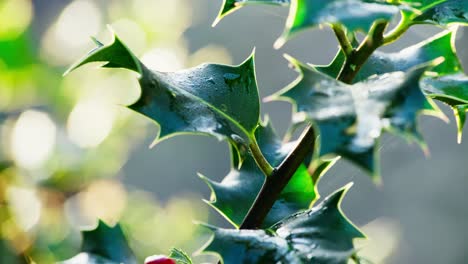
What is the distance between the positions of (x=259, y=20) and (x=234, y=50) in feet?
A: 1.27

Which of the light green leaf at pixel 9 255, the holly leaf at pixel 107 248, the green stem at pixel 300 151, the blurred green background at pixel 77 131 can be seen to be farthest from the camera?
the blurred green background at pixel 77 131

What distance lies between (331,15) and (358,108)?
53mm

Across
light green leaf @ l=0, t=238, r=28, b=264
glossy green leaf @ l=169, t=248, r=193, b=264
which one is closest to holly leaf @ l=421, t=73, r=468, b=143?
glossy green leaf @ l=169, t=248, r=193, b=264

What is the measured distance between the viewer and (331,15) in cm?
38

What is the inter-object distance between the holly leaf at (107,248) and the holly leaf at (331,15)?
0.94ft

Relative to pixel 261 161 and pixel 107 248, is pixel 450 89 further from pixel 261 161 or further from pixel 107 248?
pixel 107 248

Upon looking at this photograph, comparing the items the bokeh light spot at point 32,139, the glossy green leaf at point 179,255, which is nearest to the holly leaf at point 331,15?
the glossy green leaf at point 179,255

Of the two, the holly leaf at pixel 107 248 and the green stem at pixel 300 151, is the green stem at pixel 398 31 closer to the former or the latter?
the green stem at pixel 300 151

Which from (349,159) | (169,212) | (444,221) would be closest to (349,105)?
(349,159)

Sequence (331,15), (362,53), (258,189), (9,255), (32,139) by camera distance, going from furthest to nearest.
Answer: (32,139) → (9,255) → (258,189) → (362,53) → (331,15)

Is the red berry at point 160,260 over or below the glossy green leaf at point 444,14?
below

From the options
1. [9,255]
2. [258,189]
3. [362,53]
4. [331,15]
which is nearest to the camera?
[331,15]

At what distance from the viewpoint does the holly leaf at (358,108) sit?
350 millimetres

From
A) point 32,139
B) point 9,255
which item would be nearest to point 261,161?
→ point 9,255
